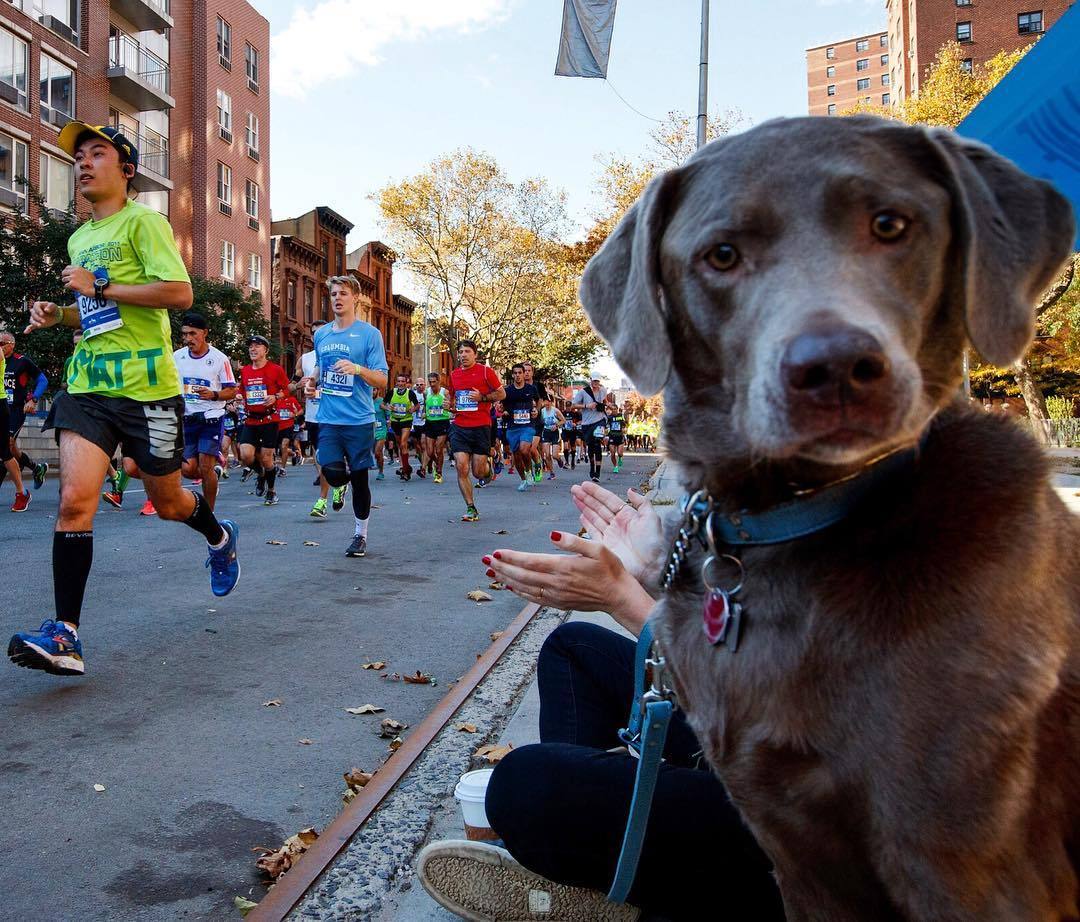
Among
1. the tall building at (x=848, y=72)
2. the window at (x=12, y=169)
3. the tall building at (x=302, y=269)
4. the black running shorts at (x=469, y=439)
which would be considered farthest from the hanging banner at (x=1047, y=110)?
the tall building at (x=848, y=72)

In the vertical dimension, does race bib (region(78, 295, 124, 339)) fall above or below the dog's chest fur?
above

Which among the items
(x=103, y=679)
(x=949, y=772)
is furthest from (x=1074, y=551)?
(x=103, y=679)

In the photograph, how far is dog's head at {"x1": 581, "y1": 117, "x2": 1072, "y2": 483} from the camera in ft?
4.57

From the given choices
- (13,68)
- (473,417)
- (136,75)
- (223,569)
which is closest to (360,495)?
(223,569)

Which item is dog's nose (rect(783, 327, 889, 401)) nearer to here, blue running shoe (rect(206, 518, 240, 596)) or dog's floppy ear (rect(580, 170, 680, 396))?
dog's floppy ear (rect(580, 170, 680, 396))

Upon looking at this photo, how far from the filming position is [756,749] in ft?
4.61

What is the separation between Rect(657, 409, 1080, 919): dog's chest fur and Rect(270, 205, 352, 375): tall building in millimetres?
46070

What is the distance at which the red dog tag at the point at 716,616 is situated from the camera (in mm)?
1491

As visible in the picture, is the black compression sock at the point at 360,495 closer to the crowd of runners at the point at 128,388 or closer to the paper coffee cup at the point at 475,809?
the crowd of runners at the point at 128,388

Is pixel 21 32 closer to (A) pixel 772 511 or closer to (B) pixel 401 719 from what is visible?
(B) pixel 401 719

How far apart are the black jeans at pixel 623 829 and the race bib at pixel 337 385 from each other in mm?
7528

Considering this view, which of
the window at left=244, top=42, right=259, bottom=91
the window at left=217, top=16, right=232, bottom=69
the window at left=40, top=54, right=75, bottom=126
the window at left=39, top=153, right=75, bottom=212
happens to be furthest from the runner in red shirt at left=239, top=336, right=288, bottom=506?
the window at left=244, top=42, right=259, bottom=91

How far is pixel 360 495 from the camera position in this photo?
29.1 ft

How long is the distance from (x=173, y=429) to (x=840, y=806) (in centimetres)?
445
